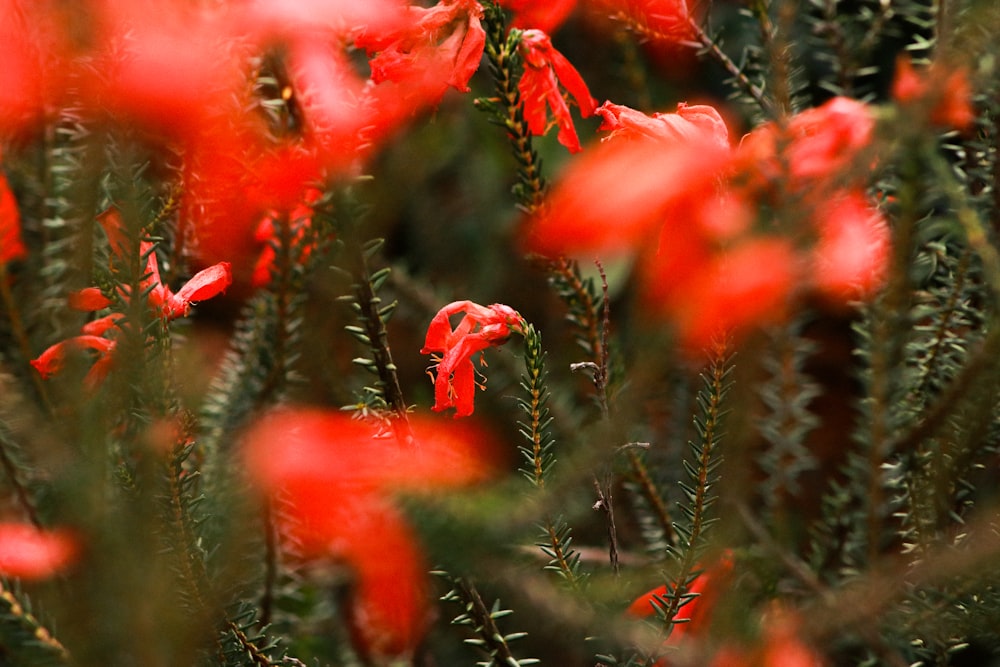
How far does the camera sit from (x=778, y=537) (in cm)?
64

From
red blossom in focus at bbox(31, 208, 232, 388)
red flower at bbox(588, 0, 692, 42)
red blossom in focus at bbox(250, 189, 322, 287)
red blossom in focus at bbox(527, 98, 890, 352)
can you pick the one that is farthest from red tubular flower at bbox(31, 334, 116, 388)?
red flower at bbox(588, 0, 692, 42)

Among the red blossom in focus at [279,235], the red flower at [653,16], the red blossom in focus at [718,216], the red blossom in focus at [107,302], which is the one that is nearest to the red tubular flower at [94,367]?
the red blossom in focus at [107,302]

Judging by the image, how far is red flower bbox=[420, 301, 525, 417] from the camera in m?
0.52

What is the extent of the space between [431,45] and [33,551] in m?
0.40

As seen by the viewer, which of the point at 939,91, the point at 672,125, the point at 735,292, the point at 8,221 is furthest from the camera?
the point at 8,221

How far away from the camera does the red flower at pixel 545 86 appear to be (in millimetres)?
579

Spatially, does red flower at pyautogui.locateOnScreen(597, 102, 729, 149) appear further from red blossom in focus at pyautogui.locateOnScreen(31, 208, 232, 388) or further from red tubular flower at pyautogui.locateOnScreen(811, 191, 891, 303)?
red blossom in focus at pyautogui.locateOnScreen(31, 208, 232, 388)

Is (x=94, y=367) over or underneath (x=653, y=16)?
underneath

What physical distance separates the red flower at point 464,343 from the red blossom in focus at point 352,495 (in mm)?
36

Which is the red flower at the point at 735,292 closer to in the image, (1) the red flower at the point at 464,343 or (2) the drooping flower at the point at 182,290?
(1) the red flower at the point at 464,343

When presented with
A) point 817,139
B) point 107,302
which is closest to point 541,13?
point 817,139

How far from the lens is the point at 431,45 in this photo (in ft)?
1.85

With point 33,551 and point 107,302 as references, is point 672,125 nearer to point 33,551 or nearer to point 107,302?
point 107,302

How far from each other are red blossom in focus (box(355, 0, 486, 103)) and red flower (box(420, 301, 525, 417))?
0.43 ft
